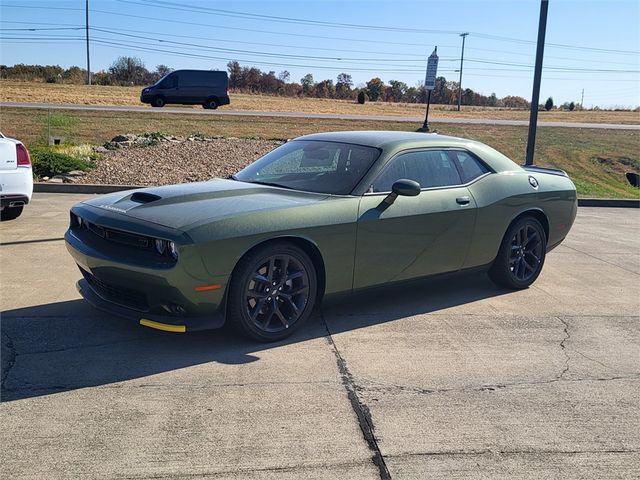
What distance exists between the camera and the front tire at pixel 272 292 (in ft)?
14.7

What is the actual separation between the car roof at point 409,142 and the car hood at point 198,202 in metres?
0.86

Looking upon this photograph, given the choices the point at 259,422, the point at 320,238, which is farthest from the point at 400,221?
the point at 259,422

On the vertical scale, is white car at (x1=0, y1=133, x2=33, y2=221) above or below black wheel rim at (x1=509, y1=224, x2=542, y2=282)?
above

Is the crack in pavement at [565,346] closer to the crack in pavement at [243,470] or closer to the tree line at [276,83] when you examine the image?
the crack in pavement at [243,470]

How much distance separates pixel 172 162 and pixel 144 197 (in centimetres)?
969

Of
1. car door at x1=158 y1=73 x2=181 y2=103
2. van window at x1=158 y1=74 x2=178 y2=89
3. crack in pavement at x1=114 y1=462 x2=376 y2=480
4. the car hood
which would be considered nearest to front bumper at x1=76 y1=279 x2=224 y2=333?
the car hood

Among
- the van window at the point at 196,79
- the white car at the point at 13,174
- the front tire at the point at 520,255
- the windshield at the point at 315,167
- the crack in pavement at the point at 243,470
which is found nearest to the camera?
the crack in pavement at the point at 243,470

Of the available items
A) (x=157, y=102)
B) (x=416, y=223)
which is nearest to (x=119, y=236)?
(x=416, y=223)

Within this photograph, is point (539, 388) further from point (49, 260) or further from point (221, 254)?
point (49, 260)

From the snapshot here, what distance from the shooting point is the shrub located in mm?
12977

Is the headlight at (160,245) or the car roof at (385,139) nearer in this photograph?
the headlight at (160,245)

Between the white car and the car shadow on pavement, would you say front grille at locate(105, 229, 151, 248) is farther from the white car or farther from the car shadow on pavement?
the white car

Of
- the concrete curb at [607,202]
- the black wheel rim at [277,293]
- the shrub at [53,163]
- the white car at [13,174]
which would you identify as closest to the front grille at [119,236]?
the black wheel rim at [277,293]

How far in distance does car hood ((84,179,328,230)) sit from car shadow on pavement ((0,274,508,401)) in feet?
2.91
